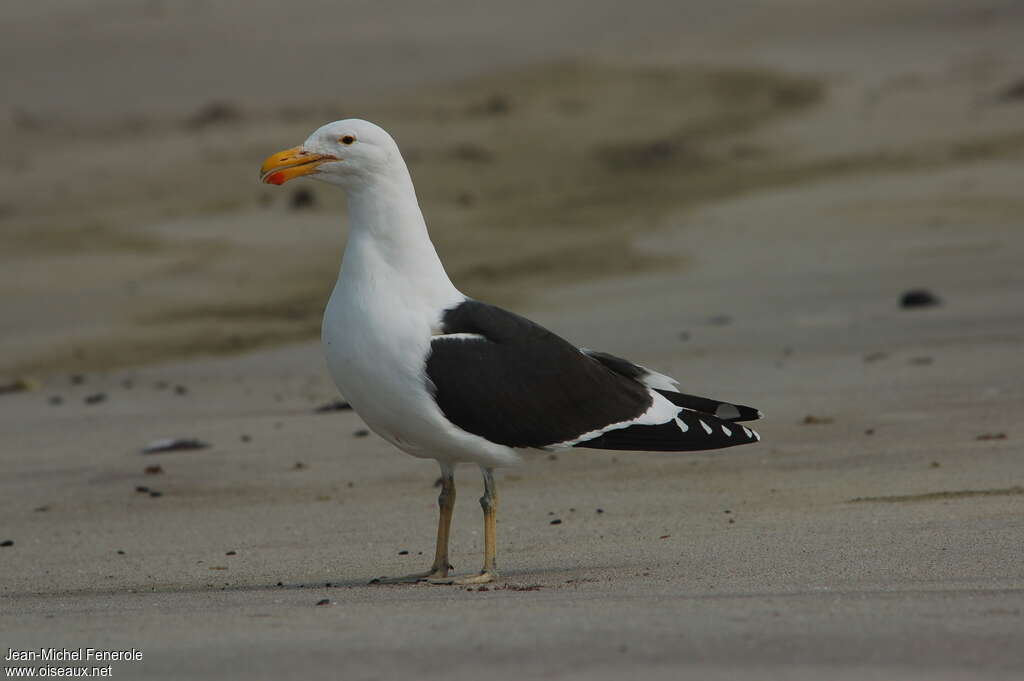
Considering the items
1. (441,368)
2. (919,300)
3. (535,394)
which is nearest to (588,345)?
(919,300)

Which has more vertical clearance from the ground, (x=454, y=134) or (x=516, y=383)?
(x=454, y=134)

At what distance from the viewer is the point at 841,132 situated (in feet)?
69.4

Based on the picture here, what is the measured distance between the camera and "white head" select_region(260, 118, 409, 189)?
18.9ft

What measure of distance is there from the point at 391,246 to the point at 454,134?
767 inches

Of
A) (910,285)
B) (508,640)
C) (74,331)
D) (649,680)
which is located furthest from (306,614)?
(74,331)

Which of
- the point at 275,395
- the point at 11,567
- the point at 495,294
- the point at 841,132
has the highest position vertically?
the point at 841,132

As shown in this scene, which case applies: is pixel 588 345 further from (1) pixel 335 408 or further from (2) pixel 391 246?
(2) pixel 391 246

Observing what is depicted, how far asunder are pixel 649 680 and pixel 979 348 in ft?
20.2

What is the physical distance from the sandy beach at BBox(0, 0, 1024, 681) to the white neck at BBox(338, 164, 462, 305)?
41.5 inches

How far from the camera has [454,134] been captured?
81.8 feet

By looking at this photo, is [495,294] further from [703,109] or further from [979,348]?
[703,109]

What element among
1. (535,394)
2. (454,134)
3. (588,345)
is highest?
(454,134)

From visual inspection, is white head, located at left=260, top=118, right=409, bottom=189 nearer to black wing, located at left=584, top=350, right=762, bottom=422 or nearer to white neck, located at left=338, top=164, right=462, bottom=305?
white neck, located at left=338, top=164, right=462, bottom=305

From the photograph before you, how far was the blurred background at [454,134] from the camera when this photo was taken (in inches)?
558
